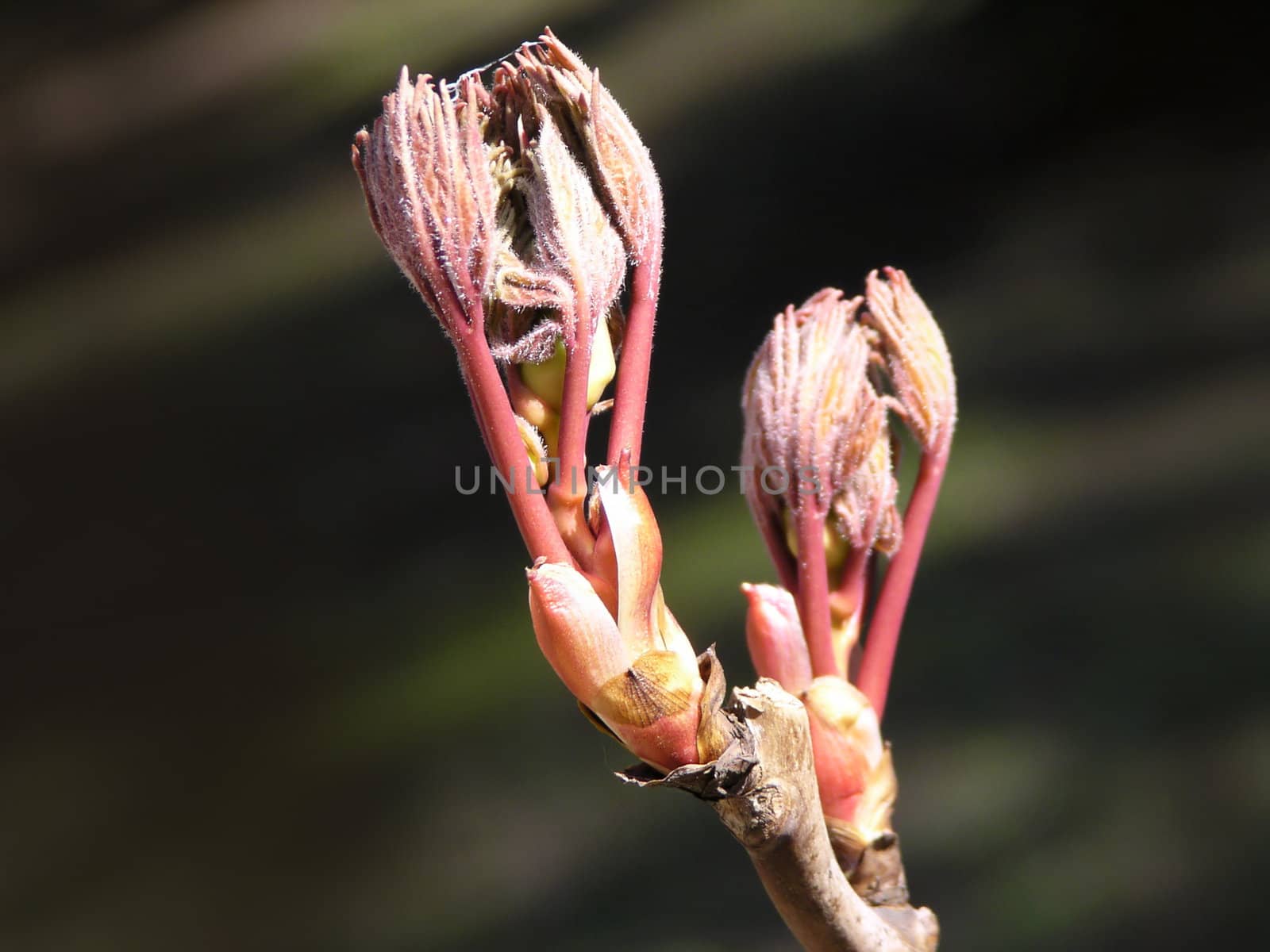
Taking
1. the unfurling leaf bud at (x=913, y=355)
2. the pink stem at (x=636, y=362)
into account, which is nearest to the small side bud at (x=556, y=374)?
the pink stem at (x=636, y=362)

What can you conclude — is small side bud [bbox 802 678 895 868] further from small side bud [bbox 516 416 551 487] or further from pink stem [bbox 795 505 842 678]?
small side bud [bbox 516 416 551 487]

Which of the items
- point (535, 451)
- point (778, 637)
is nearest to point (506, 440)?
point (535, 451)

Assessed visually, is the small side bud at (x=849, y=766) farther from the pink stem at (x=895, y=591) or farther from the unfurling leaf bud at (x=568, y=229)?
the unfurling leaf bud at (x=568, y=229)

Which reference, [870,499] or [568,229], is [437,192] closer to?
[568,229]

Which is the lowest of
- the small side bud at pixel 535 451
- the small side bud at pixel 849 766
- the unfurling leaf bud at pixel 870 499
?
the small side bud at pixel 849 766

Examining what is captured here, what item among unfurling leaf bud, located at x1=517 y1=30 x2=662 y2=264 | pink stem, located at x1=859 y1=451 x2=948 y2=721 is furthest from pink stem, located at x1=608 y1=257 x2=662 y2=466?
pink stem, located at x1=859 y1=451 x2=948 y2=721
